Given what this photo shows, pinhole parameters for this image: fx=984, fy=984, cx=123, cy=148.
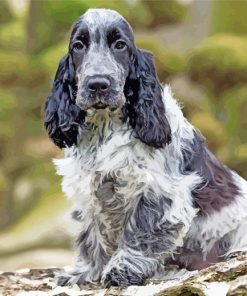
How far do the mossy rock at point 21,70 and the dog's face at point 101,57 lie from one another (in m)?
6.66

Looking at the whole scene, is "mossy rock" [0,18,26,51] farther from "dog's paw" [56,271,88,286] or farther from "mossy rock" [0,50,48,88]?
"dog's paw" [56,271,88,286]

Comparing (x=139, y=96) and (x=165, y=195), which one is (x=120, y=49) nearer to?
(x=139, y=96)

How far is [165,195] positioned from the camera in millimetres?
3195

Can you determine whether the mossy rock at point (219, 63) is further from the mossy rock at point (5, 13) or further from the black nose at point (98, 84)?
the black nose at point (98, 84)

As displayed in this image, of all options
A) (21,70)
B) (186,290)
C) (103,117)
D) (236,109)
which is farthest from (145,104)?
(236,109)

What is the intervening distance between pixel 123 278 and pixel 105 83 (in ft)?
2.06

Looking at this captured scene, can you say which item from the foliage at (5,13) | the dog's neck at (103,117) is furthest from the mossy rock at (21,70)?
the dog's neck at (103,117)

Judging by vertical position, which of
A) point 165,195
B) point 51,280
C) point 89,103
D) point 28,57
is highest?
point 28,57

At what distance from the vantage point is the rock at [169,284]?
2.71 meters

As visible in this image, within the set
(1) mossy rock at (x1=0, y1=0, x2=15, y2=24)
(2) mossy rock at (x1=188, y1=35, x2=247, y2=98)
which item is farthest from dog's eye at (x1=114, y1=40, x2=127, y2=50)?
(1) mossy rock at (x1=0, y1=0, x2=15, y2=24)

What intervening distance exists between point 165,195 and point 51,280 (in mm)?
590

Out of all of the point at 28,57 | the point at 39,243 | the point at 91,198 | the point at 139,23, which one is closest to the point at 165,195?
the point at 91,198

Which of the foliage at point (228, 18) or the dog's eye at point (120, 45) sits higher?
the foliage at point (228, 18)

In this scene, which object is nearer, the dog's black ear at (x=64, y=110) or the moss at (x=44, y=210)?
the dog's black ear at (x=64, y=110)
